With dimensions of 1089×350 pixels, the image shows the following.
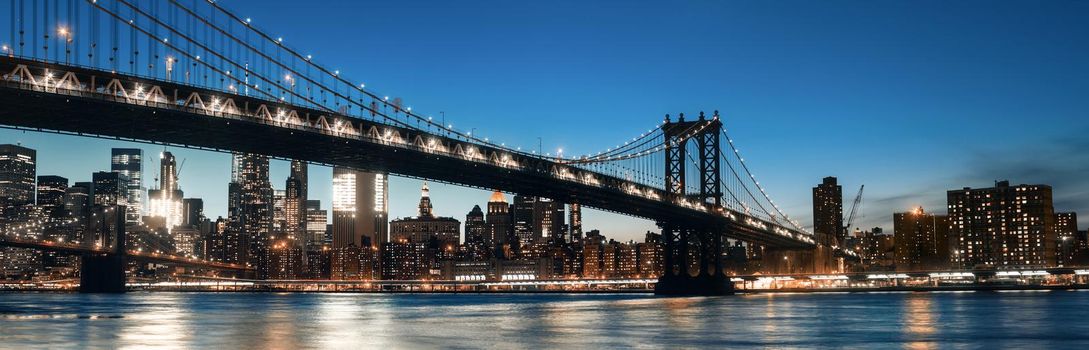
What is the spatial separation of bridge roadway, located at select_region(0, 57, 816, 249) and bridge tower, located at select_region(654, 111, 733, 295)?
9.31 meters

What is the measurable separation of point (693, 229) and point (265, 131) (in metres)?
57.6

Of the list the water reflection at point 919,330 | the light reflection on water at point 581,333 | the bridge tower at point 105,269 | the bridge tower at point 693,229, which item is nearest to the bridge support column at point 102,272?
the bridge tower at point 105,269

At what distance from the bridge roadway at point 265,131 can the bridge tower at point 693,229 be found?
9314 mm

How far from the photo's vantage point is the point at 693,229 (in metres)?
116

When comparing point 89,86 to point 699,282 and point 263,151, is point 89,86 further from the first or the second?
point 699,282

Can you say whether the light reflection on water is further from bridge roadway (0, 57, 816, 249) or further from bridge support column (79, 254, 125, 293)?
bridge support column (79, 254, 125, 293)

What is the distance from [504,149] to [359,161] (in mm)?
14571

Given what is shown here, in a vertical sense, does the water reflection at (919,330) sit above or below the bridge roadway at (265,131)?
below

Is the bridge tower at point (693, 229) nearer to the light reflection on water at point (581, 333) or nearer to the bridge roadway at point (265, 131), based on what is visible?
the bridge roadway at point (265, 131)

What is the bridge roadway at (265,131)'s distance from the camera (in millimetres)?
56125

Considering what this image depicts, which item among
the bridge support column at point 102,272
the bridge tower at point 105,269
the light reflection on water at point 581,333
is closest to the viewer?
the light reflection on water at point 581,333

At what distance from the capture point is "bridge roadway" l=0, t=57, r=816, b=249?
5612 centimetres

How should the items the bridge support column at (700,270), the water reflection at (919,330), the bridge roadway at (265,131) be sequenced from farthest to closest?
the bridge support column at (700,270)
the bridge roadway at (265,131)
the water reflection at (919,330)

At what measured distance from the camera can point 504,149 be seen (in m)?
91.1
